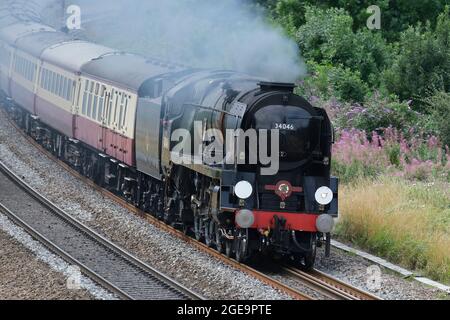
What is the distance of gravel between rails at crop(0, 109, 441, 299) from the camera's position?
44.2 ft

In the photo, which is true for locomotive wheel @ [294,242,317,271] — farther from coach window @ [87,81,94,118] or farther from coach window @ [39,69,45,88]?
coach window @ [39,69,45,88]

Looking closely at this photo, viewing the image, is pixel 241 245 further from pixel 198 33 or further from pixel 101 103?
pixel 198 33

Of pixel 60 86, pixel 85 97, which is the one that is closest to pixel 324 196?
pixel 85 97

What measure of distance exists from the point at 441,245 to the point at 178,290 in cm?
423

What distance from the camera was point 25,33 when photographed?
32.4m

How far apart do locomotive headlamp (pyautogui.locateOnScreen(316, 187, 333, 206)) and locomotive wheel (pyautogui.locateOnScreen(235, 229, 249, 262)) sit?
1.16 metres

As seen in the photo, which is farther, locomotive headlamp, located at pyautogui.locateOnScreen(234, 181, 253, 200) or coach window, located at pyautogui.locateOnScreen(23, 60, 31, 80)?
coach window, located at pyautogui.locateOnScreen(23, 60, 31, 80)

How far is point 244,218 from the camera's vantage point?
1421 cm

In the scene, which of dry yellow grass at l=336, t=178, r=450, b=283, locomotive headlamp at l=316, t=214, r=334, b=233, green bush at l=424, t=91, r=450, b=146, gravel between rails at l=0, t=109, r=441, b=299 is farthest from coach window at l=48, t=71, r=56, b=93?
locomotive headlamp at l=316, t=214, r=334, b=233

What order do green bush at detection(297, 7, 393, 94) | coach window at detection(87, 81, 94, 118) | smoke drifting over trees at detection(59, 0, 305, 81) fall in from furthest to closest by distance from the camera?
green bush at detection(297, 7, 393, 94) < coach window at detection(87, 81, 94, 118) < smoke drifting over trees at detection(59, 0, 305, 81)

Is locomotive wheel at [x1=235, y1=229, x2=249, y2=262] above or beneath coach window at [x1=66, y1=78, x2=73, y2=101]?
beneath

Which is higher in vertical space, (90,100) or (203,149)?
(90,100)

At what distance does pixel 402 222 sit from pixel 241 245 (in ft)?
9.91

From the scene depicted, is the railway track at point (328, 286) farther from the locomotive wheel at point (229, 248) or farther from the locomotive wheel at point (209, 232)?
the locomotive wheel at point (209, 232)
